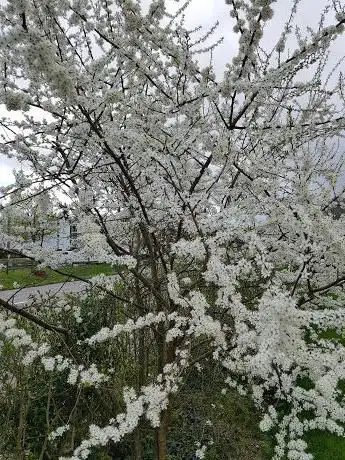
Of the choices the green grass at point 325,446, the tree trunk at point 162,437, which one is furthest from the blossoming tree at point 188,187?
the green grass at point 325,446

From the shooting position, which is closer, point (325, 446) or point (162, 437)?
point (162, 437)

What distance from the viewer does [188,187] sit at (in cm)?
424

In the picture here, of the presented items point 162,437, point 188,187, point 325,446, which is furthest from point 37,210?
point 325,446

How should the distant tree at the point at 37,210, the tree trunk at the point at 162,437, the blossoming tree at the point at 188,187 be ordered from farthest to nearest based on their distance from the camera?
the distant tree at the point at 37,210 < the tree trunk at the point at 162,437 < the blossoming tree at the point at 188,187

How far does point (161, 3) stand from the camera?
11.0ft

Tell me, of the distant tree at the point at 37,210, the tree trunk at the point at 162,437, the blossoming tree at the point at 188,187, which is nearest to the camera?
the blossoming tree at the point at 188,187

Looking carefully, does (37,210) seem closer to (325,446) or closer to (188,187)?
(188,187)

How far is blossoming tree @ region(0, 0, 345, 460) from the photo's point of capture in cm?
276

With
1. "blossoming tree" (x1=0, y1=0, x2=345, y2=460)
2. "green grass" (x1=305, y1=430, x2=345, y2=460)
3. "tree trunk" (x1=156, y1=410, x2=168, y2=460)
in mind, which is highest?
"blossoming tree" (x1=0, y1=0, x2=345, y2=460)

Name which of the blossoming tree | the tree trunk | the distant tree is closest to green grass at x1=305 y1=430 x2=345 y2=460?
the blossoming tree

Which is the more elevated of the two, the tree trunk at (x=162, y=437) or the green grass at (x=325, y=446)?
the tree trunk at (x=162, y=437)

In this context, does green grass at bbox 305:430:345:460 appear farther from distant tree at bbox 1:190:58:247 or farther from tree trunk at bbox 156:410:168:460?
distant tree at bbox 1:190:58:247

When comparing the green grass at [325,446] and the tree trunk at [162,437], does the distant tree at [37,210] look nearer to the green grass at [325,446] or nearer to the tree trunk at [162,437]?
the tree trunk at [162,437]

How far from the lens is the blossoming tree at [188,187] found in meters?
2.76
